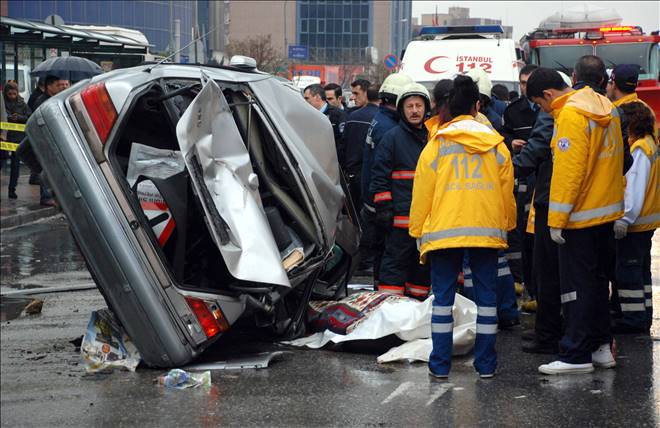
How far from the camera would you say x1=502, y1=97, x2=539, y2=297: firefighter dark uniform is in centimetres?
906

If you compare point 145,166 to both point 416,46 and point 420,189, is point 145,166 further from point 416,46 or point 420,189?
point 416,46

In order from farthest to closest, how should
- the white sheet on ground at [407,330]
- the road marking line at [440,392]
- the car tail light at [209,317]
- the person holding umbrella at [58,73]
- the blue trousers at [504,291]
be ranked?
1. the person holding umbrella at [58,73]
2. the blue trousers at [504,291]
3. the white sheet on ground at [407,330]
4. the car tail light at [209,317]
5. the road marking line at [440,392]

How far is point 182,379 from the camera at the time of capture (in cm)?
604

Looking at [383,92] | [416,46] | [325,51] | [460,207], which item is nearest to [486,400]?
[460,207]

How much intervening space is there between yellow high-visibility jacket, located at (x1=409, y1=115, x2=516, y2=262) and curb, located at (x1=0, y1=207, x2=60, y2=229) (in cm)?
901

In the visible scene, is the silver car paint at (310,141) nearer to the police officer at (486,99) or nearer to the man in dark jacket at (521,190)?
the police officer at (486,99)

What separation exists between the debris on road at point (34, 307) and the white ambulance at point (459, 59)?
10450 mm

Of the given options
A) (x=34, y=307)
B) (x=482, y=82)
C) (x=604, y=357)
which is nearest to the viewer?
(x=604, y=357)

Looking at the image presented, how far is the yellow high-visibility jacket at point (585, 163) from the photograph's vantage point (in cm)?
635

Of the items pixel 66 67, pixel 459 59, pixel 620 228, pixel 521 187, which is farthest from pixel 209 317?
pixel 459 59

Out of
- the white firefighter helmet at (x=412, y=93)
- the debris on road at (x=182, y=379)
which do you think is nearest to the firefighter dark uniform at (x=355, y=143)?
the white firefighter helmet at (x=412, y=93)

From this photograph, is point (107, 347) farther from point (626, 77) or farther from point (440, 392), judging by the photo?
point (626, 77)

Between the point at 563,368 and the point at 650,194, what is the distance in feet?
6.38

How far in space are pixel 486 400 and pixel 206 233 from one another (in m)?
1.98
